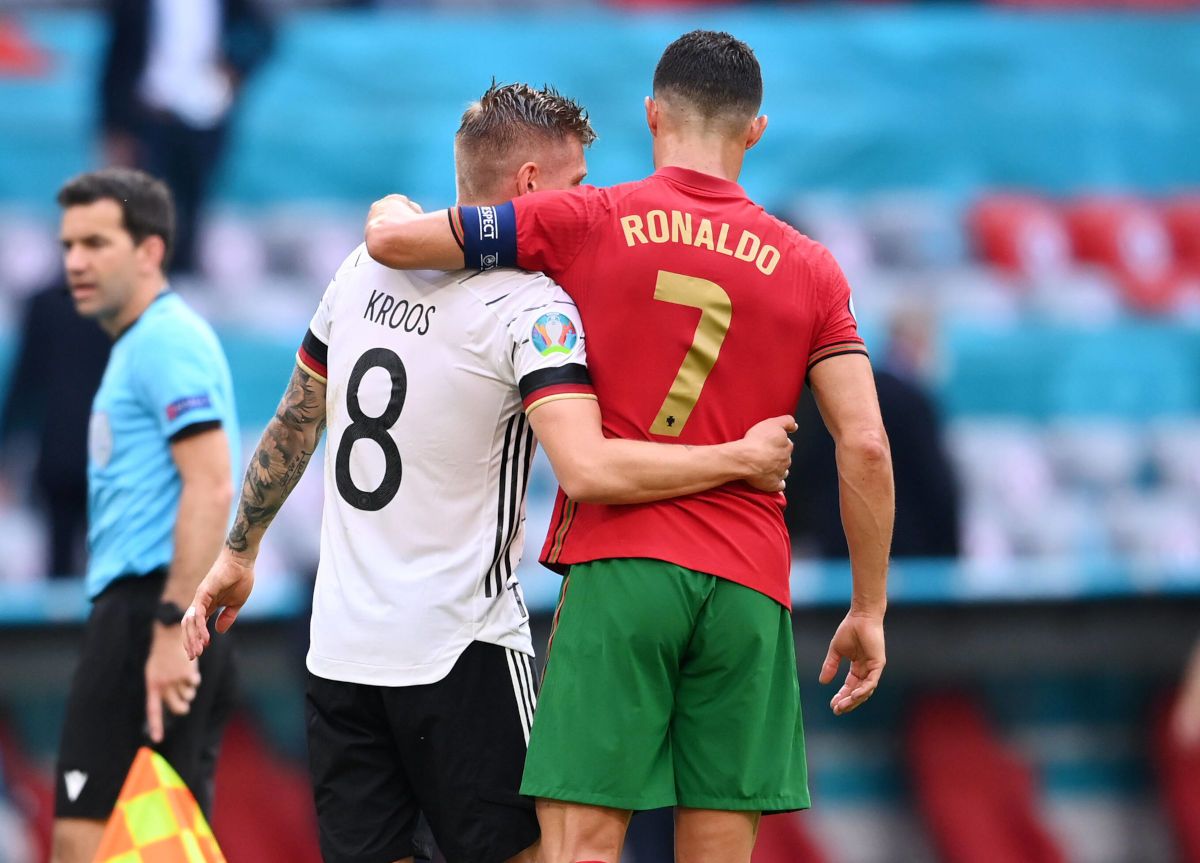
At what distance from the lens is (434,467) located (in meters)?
3.29

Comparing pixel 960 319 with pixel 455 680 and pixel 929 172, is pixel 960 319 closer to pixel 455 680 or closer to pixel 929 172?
pixel 929 172

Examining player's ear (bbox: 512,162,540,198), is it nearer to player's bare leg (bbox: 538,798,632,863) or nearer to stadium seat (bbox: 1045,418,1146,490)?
player's bare leg (bbox: 538,798,632,863)

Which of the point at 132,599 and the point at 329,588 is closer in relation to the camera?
the point at 329,588

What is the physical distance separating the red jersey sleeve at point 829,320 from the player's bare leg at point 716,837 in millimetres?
962

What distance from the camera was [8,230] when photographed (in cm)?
951

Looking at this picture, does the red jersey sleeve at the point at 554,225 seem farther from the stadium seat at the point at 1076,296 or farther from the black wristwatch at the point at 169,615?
the stadium seat at the point at 1076,296

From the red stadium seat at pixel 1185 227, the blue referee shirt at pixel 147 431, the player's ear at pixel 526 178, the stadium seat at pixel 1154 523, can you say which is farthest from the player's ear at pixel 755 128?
the red stadium seat at pixel 1185 227

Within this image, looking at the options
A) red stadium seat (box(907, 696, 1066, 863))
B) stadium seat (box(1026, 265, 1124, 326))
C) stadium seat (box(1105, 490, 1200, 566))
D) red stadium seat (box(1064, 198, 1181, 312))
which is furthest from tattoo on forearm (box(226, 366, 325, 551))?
red stadium seat (box(1064, 198, 1181, 312))

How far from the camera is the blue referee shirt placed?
452cm

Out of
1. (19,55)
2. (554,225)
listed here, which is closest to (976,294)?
(19,55)

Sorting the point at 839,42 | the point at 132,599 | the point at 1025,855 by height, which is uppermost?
the point at 839,42

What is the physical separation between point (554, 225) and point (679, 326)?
331 millimetres

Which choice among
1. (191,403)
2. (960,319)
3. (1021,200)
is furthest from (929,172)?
(191,403)

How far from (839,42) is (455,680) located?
8.93 m
